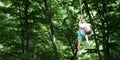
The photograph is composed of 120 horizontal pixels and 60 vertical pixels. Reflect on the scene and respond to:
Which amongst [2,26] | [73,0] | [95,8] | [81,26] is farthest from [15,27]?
[81,26]

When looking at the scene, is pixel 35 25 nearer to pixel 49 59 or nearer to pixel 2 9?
pixel 2 9

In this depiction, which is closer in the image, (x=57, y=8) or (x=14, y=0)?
(x=14, y=0)

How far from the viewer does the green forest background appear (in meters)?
16.7

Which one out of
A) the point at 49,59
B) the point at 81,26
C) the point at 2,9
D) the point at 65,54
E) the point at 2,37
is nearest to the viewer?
the point at 81,26

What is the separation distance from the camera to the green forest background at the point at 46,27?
54.9ft

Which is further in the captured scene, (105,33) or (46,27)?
(46,27)

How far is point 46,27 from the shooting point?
2091 centimetres

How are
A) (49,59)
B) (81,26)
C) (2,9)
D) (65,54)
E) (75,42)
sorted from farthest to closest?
(65,54)
(49,59)
(75,42)
(2,9)
(81,26)

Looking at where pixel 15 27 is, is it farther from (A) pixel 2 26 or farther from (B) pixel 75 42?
(B) pixel 75 42

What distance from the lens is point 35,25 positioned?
1869 centimetres

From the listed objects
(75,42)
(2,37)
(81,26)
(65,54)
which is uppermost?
(81,26)

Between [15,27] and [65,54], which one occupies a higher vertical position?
[15,27]

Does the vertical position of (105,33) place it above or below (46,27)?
below

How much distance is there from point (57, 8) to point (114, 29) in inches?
187
